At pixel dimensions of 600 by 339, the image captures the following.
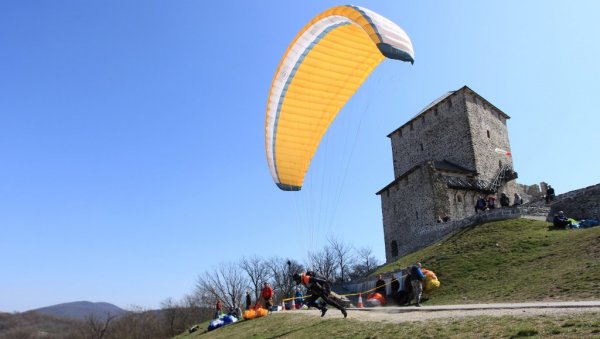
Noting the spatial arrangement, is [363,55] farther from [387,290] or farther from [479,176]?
[479,176]

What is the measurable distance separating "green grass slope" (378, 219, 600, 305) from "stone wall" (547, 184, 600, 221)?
7.53 feet

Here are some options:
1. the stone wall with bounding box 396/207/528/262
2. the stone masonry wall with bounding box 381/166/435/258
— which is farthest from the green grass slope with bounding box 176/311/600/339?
the stone masonry wall with bounding box 381/166/435/258

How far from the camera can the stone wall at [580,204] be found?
68.4 ft

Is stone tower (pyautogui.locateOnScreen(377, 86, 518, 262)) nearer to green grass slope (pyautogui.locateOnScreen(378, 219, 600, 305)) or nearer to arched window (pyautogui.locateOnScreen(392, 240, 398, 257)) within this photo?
arched window (pyautogui.locateOnScreen(392, 240, 398, 257))

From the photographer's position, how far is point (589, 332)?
527 centimetres

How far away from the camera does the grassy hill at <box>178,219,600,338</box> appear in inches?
257

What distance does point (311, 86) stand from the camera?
11.5m

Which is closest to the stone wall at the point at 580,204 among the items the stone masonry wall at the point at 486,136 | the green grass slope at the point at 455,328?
the stone masonry wall at the point at 486,136

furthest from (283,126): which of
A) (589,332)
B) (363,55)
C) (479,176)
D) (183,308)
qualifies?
(183,308)

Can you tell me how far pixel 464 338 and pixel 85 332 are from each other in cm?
9115

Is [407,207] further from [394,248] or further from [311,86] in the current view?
[311,86]

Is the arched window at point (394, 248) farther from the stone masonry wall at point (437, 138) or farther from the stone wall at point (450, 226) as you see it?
the stone masonry wall at point (437, 138)

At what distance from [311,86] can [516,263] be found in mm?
10296

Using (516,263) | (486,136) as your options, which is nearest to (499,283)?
(516,263)
